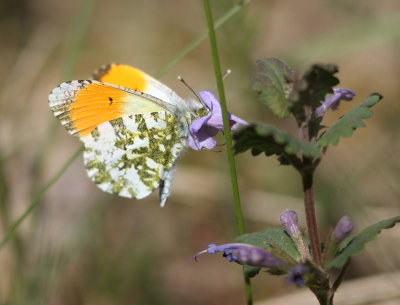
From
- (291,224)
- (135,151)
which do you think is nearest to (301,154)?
(291,224)

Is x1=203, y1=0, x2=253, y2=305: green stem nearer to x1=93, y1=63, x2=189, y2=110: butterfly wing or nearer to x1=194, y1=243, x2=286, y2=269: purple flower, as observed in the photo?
x1=194, y1=243, x2=286, y2=269: purple flower

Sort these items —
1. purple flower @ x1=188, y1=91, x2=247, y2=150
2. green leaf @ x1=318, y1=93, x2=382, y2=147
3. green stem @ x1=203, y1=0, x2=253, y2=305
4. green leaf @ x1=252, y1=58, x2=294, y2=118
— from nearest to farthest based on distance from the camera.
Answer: green leaf @ x1=318, y1=93, x2=382, y2=147, green leaf @ x1=252, y1=58, x2=294, y2=118, green stem @ x1=203, y1=0, x2=253, y2=305, purple flower @ x1=188, y1=91, x2=247, y2=150

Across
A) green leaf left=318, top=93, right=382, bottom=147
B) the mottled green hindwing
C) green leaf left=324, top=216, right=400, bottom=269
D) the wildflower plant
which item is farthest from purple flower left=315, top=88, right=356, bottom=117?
the mottled green hindwing

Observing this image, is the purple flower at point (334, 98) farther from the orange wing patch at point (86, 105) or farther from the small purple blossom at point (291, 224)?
the orange wing patch at point (86, 105)

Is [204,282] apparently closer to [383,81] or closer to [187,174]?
[187,174]

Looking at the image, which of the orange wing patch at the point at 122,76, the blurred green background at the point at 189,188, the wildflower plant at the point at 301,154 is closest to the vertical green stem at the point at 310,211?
the wildflower plant at the point at 301,154

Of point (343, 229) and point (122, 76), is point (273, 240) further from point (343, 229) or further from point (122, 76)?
point (122, 76)

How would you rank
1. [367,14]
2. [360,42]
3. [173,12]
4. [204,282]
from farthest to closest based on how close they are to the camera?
[173,12] → [367,14] → [360,42] → [204,282]

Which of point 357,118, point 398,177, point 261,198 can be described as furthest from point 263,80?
point 261,198
